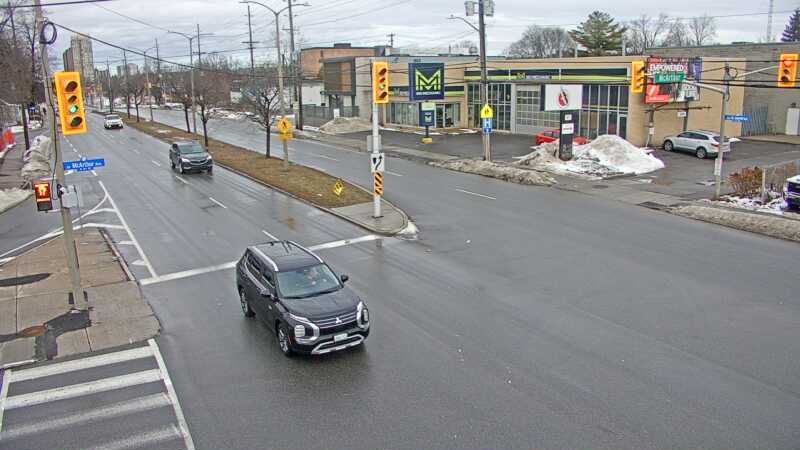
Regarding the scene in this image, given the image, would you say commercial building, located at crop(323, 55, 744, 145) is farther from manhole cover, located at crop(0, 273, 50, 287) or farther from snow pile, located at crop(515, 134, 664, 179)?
manhole cover, located at crop(0, 273, 50, 287)

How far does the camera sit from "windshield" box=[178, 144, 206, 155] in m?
36.8

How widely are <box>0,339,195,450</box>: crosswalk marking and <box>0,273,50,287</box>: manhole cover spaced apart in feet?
19.4

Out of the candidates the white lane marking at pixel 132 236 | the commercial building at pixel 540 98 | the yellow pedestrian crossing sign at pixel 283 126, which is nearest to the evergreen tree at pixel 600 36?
the commercial building at pixel 540 98

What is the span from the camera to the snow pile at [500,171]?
3156cm

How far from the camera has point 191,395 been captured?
35.1 feet

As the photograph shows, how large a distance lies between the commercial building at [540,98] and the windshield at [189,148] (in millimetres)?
21082

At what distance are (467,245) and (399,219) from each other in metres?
4.32

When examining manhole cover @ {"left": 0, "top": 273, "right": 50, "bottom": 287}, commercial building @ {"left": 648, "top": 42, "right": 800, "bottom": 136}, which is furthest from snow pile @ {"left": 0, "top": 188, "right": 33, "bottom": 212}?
commercial building @ {"left": 648, "top": 42, "right": 800, "bottom": 136}

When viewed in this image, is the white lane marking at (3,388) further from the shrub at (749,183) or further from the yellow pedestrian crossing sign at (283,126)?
the shrub at (749,183)

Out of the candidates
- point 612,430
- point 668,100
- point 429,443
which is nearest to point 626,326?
point 612,430

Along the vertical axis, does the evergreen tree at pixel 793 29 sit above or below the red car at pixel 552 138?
above

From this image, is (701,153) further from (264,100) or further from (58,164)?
(58,164)

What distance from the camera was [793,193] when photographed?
76.0 ft

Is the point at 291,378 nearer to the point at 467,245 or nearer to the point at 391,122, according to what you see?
the point at 467,245
